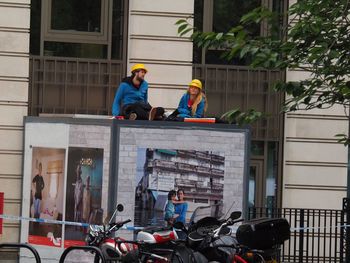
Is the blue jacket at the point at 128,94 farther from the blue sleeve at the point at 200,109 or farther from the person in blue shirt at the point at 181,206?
the person in blue shirt at the point at 181,206

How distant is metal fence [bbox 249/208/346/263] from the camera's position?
62.3 ft

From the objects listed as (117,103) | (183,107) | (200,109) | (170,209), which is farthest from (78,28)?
(170,209)

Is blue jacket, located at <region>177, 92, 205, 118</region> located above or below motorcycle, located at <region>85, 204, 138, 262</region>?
above

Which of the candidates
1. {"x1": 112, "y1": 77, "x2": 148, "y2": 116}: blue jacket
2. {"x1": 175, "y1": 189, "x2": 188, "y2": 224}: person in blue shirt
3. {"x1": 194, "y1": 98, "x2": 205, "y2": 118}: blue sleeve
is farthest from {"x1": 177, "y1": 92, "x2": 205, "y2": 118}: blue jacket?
{"x1": 175, "y1": 189, "x2": 188, "y2": 224}: person in blue shirt

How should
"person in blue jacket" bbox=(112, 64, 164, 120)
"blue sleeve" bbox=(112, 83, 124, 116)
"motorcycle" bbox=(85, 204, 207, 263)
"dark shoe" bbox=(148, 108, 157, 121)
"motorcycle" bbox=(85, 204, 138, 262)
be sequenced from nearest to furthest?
"motorcycle" bbox=(85, 204, 207, 263) → "motorcycle" bbox=(85, 204, 138, 262) → "dark shoe" bbox=(148, 108, 157, 121) → "person in blue jacket" bbox=(112, 64, 164, 120) → "blue sleeve" bbox=(112, 83, 124, 116)

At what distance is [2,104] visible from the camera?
62.5ft

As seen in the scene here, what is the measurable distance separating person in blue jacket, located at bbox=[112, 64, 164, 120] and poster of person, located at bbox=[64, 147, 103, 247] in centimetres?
96

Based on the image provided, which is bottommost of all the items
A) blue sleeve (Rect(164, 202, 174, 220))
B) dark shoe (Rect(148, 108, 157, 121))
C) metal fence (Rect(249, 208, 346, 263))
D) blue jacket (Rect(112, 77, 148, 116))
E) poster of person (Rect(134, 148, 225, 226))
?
metal fence (Rect(249, 208, 346, 263))

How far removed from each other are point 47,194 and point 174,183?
2.34 metres

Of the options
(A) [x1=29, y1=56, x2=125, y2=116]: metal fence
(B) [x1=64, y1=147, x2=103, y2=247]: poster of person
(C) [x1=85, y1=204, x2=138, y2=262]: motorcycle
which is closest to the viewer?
(C) [x1=85, y1=204, x2=138, y2=262]: motorcycle

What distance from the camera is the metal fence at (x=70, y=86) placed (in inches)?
762

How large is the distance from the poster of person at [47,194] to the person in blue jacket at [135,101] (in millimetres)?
1321

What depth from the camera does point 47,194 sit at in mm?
16672

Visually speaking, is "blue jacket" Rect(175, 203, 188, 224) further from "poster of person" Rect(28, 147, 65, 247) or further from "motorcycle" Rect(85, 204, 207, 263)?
"motorcycle" Rect(85, 204, 207, 263)
